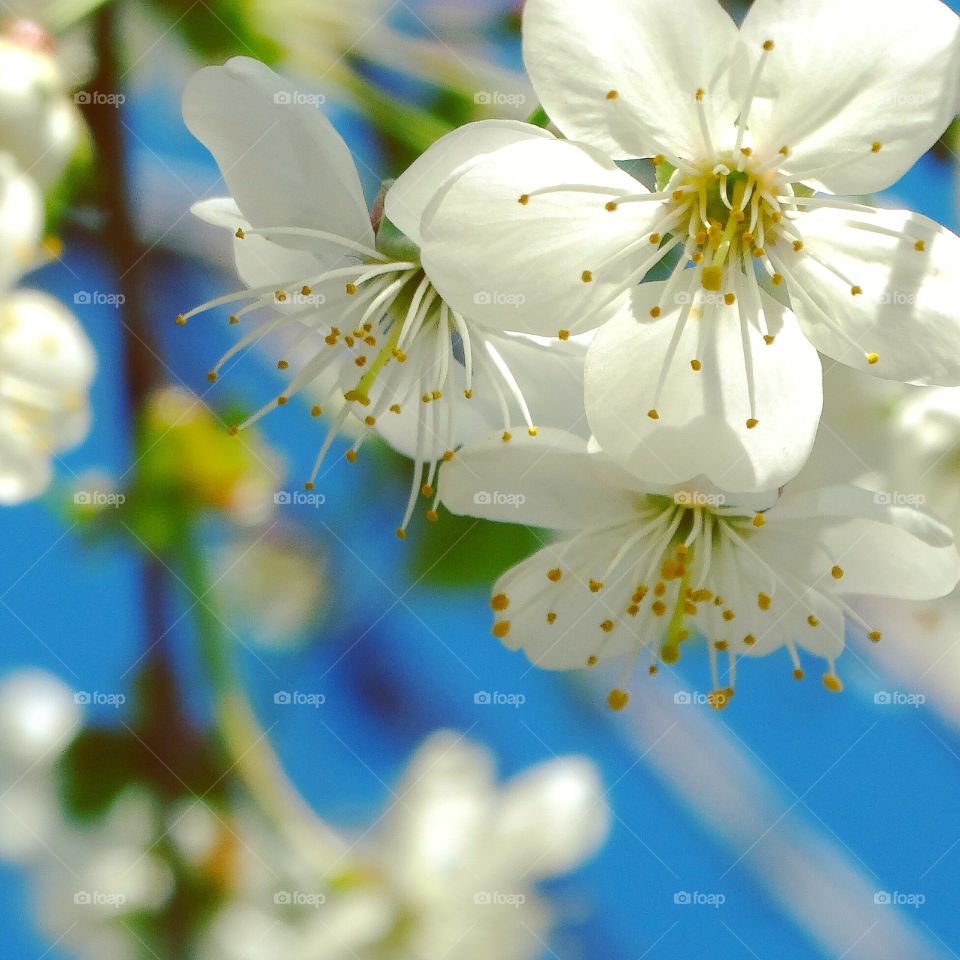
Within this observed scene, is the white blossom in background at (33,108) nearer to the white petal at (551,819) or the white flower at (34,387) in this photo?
the white flower at (34,387)

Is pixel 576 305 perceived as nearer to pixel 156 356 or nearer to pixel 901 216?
pixel 901 216

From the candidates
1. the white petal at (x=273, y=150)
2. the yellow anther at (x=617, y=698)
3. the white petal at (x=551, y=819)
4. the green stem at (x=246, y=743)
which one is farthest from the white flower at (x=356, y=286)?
the white petal at (x=551, y=819)

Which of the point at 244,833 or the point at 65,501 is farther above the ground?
the point at 65,501

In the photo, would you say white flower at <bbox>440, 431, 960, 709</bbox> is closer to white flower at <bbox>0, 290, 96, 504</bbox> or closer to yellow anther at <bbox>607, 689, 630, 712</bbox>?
yellow anther at <bbox>607, 689, 630, 712</bbox>

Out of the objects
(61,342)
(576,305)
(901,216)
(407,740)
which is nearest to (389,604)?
(407,740)

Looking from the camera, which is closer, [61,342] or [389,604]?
[61,342]

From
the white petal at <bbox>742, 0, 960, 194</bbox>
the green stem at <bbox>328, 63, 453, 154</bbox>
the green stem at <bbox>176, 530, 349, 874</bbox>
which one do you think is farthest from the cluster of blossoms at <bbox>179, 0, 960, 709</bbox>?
the green stem at <bbox>176, 530, 349, 874</bbox>
